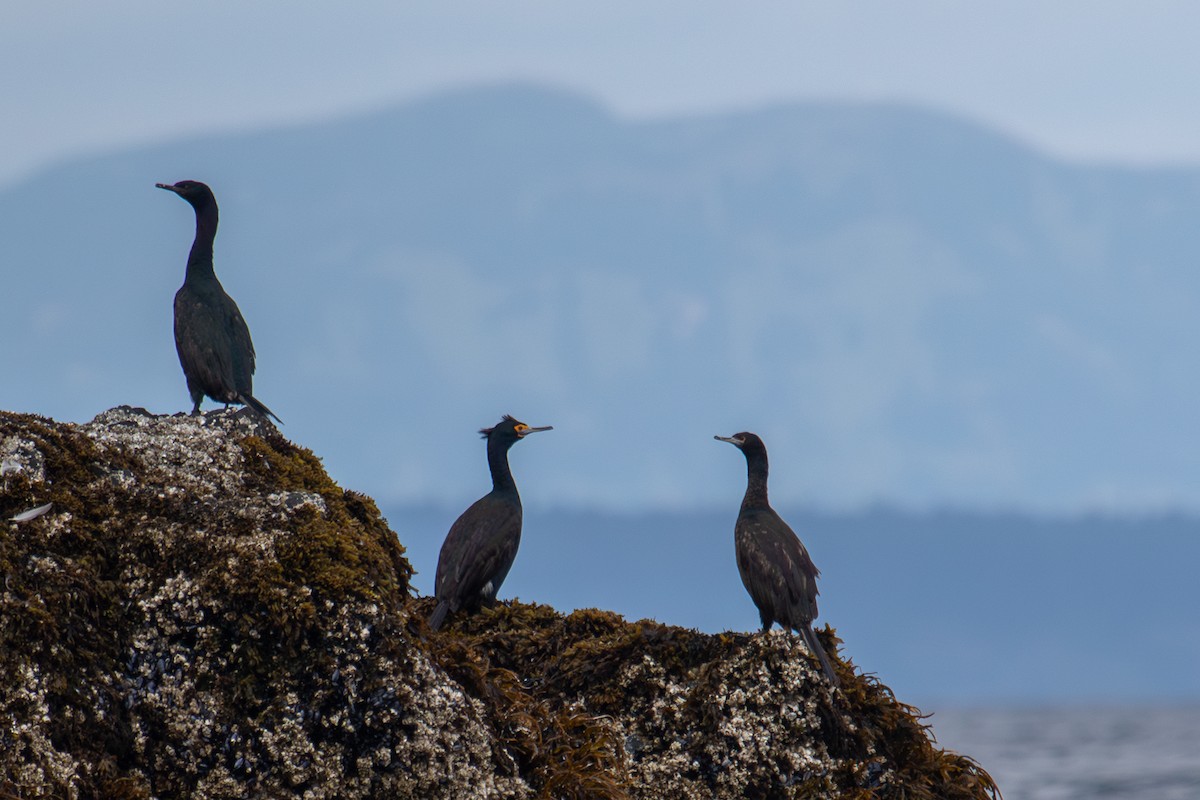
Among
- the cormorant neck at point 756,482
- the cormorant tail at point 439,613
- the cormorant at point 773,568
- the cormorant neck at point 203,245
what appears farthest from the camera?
the cormorant neck at point 203,245

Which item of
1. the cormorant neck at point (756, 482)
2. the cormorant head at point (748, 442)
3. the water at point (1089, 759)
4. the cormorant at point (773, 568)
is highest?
the water at point (1089, 759)

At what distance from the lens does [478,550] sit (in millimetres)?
10203

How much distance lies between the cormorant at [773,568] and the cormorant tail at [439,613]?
2170 millimetres

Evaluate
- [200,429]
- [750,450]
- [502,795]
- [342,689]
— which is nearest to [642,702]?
[502,795]

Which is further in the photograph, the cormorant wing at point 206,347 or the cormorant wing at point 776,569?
the cormorant wing at point 206,347

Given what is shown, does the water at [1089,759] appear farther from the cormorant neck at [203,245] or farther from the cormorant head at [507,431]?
the cormorant neck at [203,245]

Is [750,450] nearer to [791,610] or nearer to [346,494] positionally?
[791,610]

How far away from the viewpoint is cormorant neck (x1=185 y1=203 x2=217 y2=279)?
12.2 m

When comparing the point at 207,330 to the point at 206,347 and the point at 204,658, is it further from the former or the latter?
the point at 204,658

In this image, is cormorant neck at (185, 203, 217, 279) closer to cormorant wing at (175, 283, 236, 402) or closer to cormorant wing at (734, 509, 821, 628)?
cormorant wing at (175, 283, 236, 402)

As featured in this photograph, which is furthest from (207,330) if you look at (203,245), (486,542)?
(486,542)

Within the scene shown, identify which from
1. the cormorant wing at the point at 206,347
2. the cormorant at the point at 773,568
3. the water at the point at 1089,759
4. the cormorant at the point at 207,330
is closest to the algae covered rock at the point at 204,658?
the cormorant at the point at 773,568

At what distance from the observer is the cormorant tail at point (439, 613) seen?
899cm

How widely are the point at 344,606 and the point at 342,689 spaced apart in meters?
0.36
